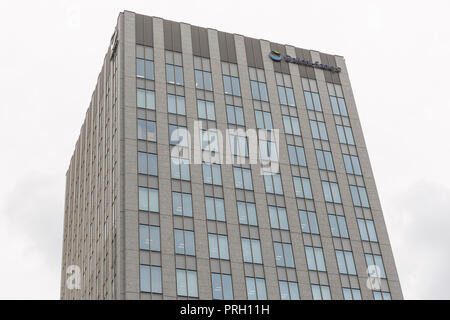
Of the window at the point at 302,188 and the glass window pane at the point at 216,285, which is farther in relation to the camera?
the window at the point at 302,188

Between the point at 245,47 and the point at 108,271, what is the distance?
33500 mm

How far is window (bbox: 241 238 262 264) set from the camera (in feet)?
230

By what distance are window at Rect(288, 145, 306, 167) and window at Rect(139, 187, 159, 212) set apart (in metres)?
17.5

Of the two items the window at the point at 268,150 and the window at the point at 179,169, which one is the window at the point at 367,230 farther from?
the window at the point at 179,169

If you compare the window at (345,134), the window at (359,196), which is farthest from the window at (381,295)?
the window at (345,134)

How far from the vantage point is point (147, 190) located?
7075 cm

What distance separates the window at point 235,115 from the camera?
3156 inches

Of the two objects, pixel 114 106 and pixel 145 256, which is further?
pixel 114 106

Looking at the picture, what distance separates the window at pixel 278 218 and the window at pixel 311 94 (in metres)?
16.7

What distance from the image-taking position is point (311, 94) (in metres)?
87.9

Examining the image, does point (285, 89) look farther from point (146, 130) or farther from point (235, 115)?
point (146, 130)
